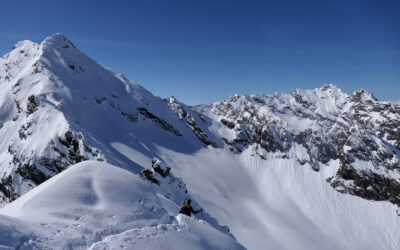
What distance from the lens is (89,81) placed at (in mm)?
88938

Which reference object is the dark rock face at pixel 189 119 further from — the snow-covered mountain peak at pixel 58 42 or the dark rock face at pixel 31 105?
the dark rock face at pixel 31 105

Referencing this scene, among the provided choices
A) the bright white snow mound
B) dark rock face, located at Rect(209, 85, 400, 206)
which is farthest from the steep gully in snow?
the bright white snow mound

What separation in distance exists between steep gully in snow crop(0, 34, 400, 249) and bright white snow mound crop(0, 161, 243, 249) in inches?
1100

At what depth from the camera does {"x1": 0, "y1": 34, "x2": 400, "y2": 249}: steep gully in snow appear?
52.3 metres

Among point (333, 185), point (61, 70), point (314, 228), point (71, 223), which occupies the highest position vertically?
point (333, 185)

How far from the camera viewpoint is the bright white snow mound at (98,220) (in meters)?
9.20

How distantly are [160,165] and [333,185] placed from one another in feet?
301

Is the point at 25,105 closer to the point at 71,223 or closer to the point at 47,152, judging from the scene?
the point at 47,152

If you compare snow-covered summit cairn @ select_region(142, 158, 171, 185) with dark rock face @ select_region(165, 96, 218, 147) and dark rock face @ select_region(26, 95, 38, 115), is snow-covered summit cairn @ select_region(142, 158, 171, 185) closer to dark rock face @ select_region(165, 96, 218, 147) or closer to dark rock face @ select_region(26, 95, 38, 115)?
dark rock face @ select_region(26, 95, 38, 115)

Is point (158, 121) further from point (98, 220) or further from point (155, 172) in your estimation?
point (98, 220)

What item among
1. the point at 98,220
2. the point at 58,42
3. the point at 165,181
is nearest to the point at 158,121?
the point at 58,42

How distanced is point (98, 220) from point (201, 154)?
88302mm

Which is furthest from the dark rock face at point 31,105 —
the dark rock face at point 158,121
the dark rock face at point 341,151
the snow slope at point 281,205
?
the dark rock face at point 341,151

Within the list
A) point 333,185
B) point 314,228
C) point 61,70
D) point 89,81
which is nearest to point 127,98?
point 89,81
